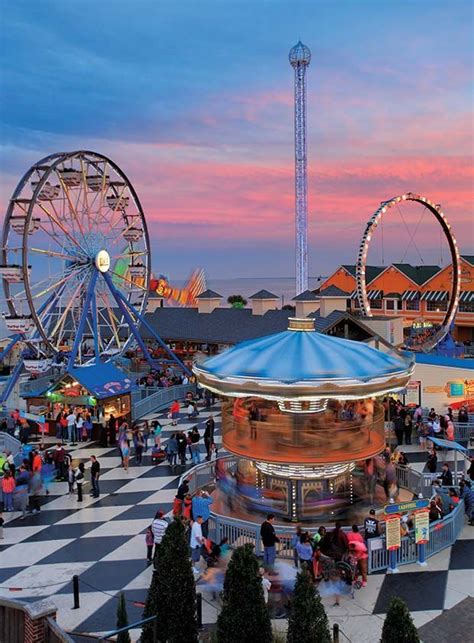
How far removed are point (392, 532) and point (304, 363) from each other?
3.89 metres

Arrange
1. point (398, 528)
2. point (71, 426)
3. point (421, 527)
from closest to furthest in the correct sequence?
point (398, 528) → point (421, 527) → point (71, 426)

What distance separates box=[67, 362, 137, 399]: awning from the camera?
2436cm

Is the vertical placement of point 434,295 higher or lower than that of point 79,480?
higher

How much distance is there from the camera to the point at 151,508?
1634cm

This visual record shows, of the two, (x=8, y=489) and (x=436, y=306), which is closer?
(x=8, y=489)

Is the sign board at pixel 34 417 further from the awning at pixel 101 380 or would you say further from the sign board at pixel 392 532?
the sign board at pixel 392 532

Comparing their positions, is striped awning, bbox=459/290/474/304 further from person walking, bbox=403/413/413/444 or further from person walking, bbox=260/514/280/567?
person walking, bbox=260/514/280/567

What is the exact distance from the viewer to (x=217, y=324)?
4097cm

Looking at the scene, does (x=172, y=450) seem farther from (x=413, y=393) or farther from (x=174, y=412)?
(x=413, y=393)

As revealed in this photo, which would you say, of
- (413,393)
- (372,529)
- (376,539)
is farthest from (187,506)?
(413,393)

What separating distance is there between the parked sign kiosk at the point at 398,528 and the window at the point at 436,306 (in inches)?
1822

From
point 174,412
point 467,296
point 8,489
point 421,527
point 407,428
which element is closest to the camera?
point 421,527

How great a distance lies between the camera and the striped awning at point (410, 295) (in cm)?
5884

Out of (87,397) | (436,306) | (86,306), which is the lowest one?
(87,397)
